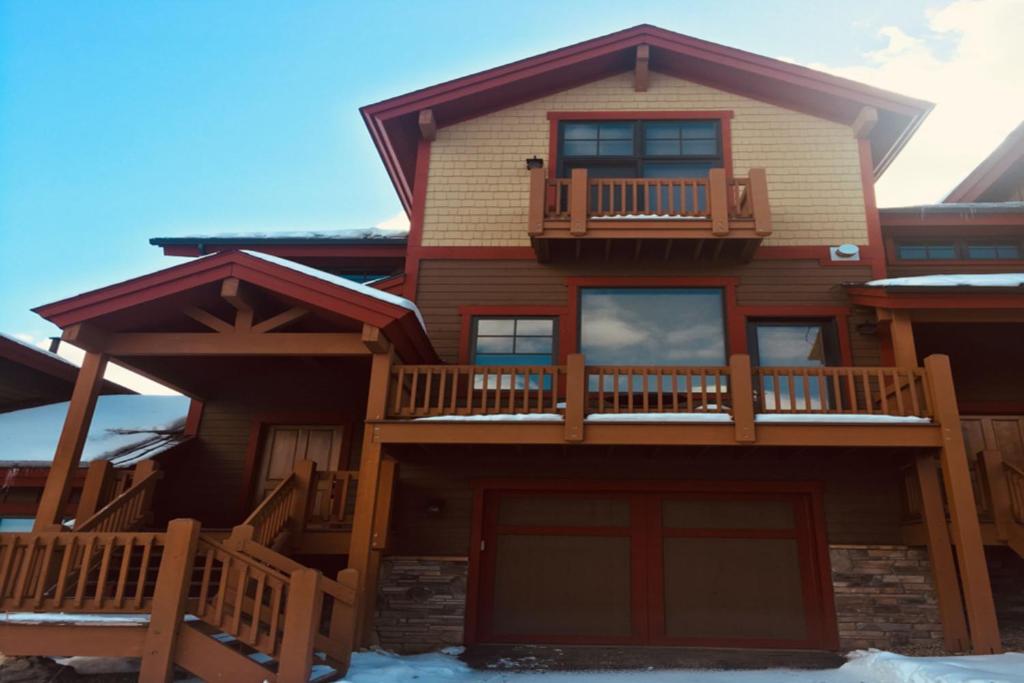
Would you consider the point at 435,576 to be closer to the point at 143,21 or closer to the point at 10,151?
the point at 10,151

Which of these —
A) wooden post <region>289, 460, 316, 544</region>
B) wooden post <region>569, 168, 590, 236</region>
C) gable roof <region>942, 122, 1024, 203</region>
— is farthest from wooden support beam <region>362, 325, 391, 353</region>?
gable roof <region>942, 122, 1024, 203</region>

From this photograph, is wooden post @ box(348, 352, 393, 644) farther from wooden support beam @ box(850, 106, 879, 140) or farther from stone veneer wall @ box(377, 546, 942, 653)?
wooden support beam @ box(850, 106, 879, 140)

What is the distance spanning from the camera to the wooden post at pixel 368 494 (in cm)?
724

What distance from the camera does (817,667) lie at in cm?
740

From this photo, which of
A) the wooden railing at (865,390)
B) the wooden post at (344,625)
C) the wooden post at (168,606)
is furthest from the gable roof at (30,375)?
the wooden railing at (865,390)

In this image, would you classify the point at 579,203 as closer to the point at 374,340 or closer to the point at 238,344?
the point at 374,340

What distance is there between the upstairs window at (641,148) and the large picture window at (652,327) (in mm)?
2195

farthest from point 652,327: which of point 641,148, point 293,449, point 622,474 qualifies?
point 293,449

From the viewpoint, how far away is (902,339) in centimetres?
865

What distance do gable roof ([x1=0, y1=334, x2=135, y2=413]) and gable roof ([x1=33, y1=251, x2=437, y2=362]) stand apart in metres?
4.17

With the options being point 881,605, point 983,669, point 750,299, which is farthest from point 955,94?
point 983,669

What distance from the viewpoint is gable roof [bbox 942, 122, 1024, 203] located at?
12.8 m

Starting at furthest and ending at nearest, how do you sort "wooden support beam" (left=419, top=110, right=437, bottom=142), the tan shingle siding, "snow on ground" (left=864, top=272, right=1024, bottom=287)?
"wooden support beam" (left=419, top=110, right=437, bottom=142) < the tan shingle siding < "snow on ground" (left=864, top=272, right=1024, bottom=287)

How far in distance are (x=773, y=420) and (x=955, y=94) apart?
750 cm
